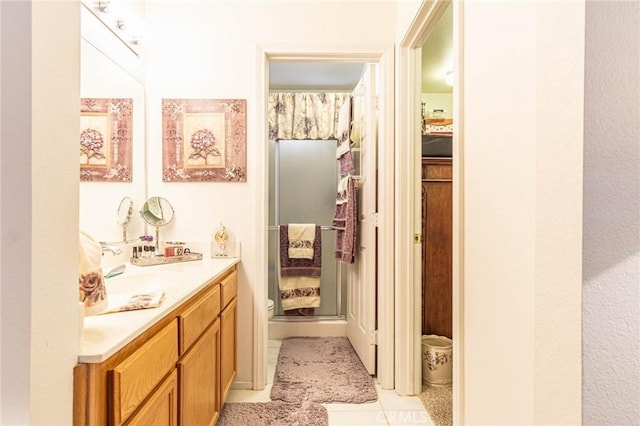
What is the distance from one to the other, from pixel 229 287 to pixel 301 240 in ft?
4.41

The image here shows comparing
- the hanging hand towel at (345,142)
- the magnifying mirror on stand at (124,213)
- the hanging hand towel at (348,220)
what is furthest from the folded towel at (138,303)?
the hanging hand towel at (345,142)

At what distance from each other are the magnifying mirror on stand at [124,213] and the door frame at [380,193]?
711 mm

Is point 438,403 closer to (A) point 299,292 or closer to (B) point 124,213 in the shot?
(A) point 299,292

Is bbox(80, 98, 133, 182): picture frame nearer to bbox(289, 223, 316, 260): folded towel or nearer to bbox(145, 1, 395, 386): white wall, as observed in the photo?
bbox(145, 1, 395, 386): white wall

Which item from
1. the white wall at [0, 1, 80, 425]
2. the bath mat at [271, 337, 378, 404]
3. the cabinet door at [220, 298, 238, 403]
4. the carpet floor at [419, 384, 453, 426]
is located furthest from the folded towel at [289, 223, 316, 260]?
the white wall at [0, 1, 80, 425]

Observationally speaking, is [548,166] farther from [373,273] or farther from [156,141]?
[156,141]

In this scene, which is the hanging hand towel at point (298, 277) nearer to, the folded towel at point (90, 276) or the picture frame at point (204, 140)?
the picture frame at point (204, 140)

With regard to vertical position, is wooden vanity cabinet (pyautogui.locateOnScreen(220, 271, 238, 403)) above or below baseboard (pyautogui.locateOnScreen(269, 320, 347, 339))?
above

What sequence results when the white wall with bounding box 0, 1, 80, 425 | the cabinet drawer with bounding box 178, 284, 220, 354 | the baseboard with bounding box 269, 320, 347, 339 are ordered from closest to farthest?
the white wall with bounding box 0, 1, 80, 425 → the cabinet drawer with bounding box 178, 284, 220, 354 → the baseboard with bounding box 269, 320, 347, 339

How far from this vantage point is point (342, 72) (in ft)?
11.1

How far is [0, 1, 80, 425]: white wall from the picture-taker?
598 mm

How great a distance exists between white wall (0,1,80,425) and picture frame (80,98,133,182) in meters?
1.17

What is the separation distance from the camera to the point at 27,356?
599 millimetres

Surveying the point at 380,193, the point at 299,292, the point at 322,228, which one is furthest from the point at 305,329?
the point at 380,193
